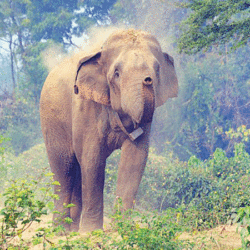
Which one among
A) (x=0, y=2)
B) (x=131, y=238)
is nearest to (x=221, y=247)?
(x=131, y=238)

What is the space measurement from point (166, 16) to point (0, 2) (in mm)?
8753

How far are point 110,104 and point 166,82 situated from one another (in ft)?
A: 2.36

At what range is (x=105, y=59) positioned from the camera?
6.04m

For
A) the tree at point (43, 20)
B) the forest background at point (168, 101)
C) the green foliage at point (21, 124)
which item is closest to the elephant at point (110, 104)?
the forest background at point (168, 101)

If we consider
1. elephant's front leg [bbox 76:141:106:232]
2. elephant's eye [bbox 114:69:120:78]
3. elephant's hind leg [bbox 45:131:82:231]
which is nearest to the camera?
elephant's eye [bbox 114:69:120:78]

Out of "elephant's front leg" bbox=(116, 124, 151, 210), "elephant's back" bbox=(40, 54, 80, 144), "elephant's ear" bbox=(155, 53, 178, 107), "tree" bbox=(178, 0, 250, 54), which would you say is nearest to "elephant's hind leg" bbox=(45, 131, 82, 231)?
"elephant's back" bbox=(40, 54, 80, 144)

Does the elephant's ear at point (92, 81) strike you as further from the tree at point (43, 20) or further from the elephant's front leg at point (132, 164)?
the tree at point (43, 20)

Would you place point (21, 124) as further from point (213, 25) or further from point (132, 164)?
point (132, 164)

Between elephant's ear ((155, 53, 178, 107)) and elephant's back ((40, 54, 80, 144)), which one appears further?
elephant's back ((40, 54, 80, 144))

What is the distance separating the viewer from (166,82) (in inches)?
245

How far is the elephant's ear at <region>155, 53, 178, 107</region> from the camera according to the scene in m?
5.94

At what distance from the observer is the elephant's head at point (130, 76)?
514 centimetres

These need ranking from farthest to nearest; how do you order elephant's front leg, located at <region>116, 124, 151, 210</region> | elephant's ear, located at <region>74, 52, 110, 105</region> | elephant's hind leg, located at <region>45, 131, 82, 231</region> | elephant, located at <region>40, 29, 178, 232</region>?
elephant's hind leg, located at <region>45, 131, 82, 231</region>
elephant's front leg, located at <region>116, 124, 151, 210</region>
elephant's ear, located at <region>74, 52, 110, 105</region>
elephant, located at <region>40, 29, 178, 232</region>

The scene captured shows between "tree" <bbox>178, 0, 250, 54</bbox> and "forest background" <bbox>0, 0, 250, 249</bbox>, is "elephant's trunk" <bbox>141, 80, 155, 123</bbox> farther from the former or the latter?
"forest background" <bbox>0, 0, 250, 249</bbox>
